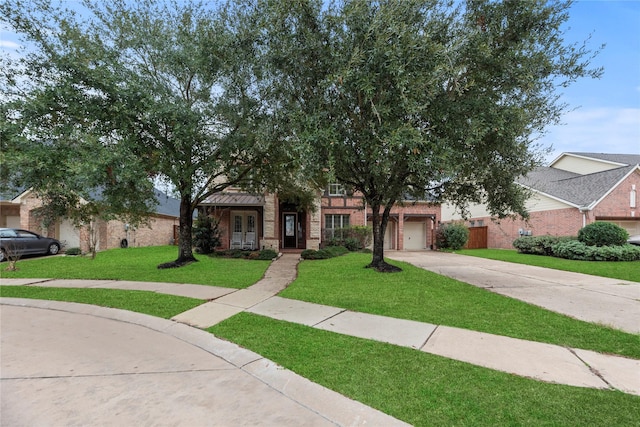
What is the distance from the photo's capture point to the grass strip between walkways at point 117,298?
6641mm

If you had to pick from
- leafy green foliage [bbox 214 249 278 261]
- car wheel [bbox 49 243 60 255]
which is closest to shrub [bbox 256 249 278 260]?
leafy green foliage [bbox 214 249 278 261]

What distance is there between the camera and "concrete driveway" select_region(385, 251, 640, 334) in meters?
6.30

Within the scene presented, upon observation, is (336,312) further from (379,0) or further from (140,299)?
(379,0)

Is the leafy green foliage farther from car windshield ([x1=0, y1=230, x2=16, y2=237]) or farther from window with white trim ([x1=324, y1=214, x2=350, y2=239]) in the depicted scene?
car windshield ([x1=0, y1=230, x2=16, y2=237])

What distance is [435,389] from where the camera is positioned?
3.40 metres

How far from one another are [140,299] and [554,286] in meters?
10.1

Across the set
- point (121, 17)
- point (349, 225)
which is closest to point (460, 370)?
point (121, 17)

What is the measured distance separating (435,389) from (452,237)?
21.0 metres

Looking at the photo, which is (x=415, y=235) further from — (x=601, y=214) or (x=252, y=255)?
(x=252, y=255)

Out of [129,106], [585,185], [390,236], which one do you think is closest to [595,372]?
[129,106]

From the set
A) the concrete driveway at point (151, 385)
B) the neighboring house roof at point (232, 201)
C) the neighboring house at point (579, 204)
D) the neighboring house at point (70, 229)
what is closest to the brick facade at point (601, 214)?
the neighboring house at point (579, 204)

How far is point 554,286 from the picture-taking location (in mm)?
9156

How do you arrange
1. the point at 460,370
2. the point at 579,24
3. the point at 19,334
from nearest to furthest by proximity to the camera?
the point at 460,370 < the point at 19,334 < the point at 579,24

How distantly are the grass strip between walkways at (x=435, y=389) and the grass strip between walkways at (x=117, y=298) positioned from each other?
272cm
